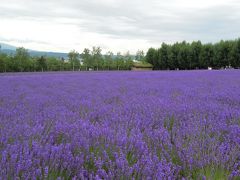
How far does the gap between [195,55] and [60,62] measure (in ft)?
69.3

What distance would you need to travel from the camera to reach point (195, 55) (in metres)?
48.8

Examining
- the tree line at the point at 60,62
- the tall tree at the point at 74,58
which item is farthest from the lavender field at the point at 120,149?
the tall tree at the point at 74,58

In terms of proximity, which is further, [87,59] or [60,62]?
[87,59]

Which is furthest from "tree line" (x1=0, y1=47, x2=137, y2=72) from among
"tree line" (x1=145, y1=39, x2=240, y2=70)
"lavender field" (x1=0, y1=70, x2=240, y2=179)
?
"lavender field" (x1=0, y1=70, x2=240, y2=179)

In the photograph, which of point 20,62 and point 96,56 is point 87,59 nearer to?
point 96,56

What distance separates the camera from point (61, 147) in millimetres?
2068

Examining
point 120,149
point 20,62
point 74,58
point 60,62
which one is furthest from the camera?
point 74,58

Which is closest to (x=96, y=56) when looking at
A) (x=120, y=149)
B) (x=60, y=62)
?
(x=60, y=62)

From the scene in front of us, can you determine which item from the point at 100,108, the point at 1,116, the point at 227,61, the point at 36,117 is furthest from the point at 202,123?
the point at 227,61

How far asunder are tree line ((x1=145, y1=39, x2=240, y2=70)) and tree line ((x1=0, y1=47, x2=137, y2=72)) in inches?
217

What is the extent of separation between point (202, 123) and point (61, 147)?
145 cm

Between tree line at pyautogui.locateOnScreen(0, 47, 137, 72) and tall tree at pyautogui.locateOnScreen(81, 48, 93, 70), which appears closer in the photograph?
tree line at pyautogui.locateOnScreen(0, 47, 137, 72)

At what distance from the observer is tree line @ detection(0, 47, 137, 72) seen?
125 feet

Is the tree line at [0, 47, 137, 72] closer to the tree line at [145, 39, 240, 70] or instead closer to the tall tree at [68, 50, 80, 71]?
the tall tree at [68, 50, 80, 71]
